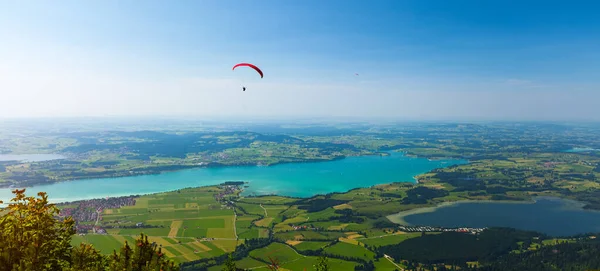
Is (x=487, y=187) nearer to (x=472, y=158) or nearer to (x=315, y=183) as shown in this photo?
(x=315, y=183)

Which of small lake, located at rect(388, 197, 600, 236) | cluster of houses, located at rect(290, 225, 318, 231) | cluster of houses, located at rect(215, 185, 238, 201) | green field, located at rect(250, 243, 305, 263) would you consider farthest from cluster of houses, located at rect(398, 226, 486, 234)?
cluster of houses, located at rect(215, 185, 238, 201)

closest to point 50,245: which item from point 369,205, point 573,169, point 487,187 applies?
point 369,205

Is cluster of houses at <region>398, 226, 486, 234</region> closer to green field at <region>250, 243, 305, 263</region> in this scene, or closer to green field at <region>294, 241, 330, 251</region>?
green field at <region>294, 241, 330, 251</region>

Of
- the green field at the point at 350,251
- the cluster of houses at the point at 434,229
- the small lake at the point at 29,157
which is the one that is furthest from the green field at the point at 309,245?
the small lake at the point at 29,157

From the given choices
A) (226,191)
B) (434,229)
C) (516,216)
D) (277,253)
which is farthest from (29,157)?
(516,216)

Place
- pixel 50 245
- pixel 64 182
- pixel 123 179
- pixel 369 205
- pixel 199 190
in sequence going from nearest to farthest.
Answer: pixel 50 245 < pixel 369 205 < pixel 199 190 < pixel 64 182 < pixel 123 179

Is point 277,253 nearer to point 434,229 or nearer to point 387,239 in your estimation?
point 387,239
